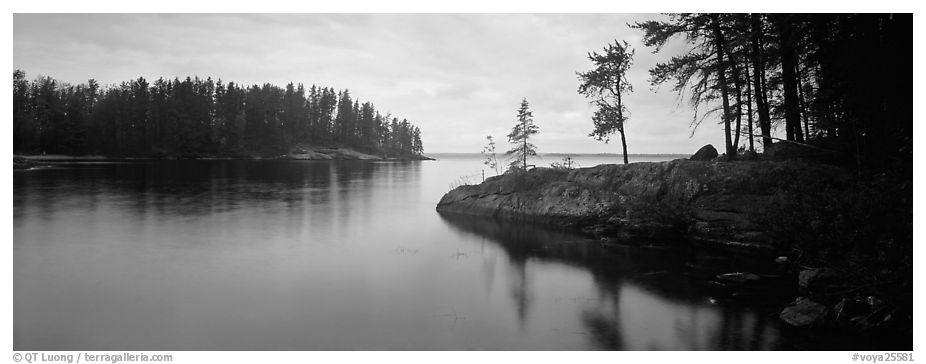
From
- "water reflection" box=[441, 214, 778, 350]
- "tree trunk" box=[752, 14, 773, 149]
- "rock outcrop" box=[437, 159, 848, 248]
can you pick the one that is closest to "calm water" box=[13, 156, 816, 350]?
"water reflection" box=[441, 214, 778, 350]

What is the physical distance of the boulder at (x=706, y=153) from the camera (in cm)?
2695

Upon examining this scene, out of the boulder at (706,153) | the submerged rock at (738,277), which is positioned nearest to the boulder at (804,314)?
the submerged rock at (738,277)

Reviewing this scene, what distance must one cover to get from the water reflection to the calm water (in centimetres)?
5

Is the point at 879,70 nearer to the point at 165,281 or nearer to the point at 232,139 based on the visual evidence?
the point at 165,281

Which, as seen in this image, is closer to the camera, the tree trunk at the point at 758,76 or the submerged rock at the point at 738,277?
the submerged rock at the point at 738,277

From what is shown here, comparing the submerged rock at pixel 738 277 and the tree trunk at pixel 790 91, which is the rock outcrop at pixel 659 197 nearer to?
the tree trunk at pixel 790 91

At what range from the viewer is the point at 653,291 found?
13.9 metres

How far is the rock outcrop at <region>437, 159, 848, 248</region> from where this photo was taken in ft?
63.1

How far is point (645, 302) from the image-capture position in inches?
510

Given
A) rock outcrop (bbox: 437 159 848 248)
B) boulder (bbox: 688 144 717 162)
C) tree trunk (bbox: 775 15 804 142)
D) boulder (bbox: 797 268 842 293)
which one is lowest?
Answer: boulder (bbox: 797 268 842 293)

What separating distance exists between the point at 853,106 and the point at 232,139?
115902 mm

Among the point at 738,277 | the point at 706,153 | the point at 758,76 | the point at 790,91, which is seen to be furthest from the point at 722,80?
the point at 738,277

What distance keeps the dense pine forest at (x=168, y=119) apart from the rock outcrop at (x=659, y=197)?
8494 cm

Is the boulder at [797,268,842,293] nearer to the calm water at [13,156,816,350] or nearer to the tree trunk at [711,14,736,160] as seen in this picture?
the calm water at [13,156,816,350]
